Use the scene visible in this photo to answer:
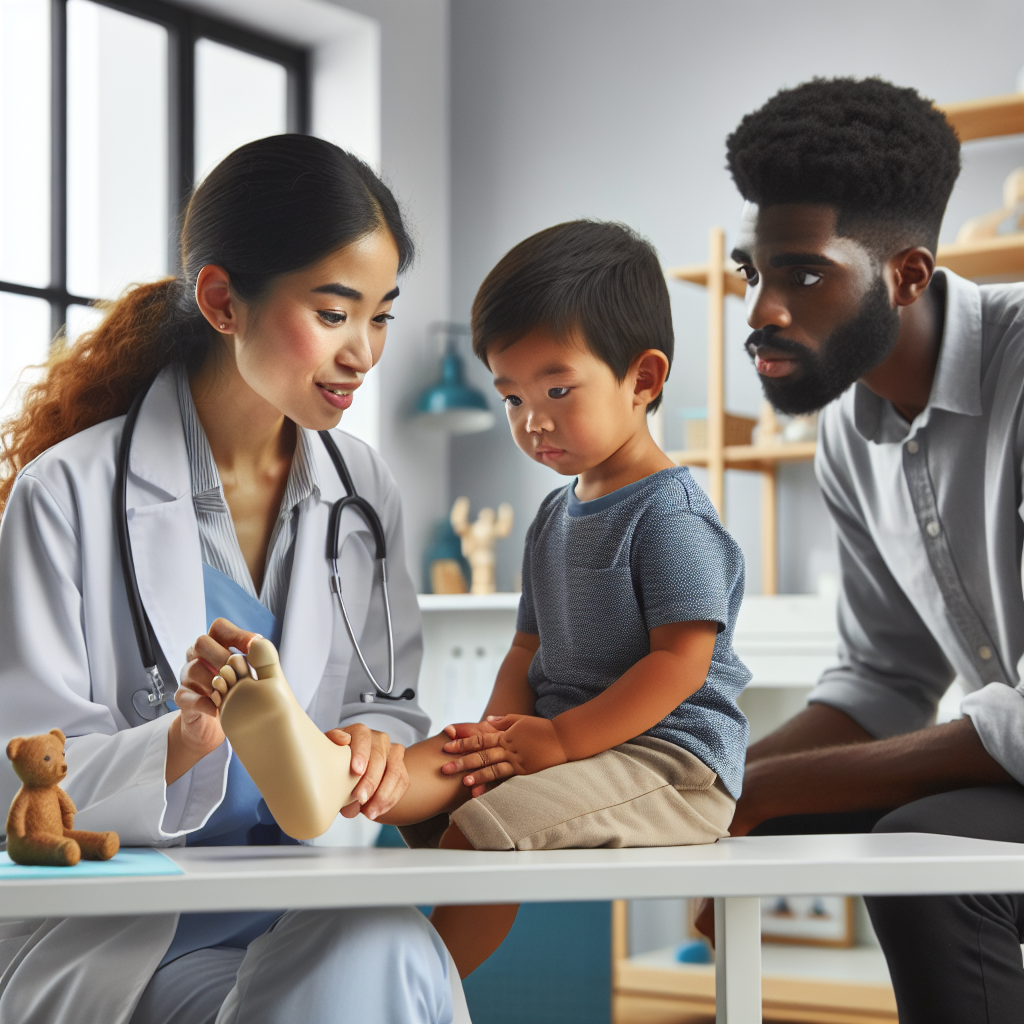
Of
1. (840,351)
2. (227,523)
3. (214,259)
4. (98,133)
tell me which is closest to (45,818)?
(227,523)

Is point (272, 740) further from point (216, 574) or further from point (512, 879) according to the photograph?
point (216, 574)

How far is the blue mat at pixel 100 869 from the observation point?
0.73 meters

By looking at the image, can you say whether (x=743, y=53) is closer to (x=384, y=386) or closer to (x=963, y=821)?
(x=384, y=386)

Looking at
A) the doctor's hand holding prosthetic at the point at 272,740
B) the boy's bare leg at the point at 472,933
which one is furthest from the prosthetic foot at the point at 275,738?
the boy's bare leg at the point at 472,933

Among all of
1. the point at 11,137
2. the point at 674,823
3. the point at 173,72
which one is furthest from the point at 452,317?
the point at 674,823

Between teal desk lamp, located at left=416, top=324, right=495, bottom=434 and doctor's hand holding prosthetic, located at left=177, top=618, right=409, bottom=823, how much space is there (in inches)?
101

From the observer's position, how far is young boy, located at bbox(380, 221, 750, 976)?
97 cm

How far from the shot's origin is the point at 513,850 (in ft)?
3.00

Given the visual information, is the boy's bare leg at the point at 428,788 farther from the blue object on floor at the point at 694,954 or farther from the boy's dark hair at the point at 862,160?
the blue object on floor at the point at 694,954

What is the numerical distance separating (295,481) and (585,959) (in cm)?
116

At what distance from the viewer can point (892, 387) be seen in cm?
154

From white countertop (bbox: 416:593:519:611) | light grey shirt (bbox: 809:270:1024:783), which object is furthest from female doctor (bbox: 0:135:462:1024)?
white countertop (bbox: 416:593:519:611)

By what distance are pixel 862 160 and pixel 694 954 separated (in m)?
2.08

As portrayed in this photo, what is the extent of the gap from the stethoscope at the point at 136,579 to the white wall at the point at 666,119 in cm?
213
